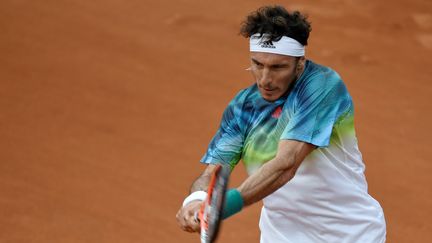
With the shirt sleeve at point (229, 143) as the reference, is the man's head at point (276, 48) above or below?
above

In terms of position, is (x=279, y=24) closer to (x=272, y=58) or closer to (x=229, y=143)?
(x=272, y=58)

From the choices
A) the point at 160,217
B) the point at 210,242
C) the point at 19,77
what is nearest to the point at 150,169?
the point at 160,217

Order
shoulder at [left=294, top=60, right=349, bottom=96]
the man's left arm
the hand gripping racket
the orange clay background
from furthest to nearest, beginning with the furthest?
1. the orange clay background
2. shoulder at [left=294, top=60, right=349, bottom=96]
3. the man's left arm
4. the hand gripping racket

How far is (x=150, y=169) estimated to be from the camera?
26.0 feet

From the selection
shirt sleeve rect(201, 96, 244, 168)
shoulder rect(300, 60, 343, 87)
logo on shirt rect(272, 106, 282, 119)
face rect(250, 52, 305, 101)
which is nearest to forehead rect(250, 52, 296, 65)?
face rect(250, 52, 305, 101)

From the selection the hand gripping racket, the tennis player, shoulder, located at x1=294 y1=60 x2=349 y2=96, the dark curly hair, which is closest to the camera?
the hand gripping racket

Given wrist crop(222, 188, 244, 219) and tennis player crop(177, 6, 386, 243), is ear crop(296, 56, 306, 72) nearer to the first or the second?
tennis player crop(177, 6, 386, 243)

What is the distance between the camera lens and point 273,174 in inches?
150

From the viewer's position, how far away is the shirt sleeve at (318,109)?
156 inches

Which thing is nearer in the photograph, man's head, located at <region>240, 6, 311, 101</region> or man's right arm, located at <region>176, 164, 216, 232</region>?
man's right arm, located at <region>176, 164, 216, 232</region>

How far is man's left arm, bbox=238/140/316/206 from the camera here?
3.79m

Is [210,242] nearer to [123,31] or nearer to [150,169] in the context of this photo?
[150,169]

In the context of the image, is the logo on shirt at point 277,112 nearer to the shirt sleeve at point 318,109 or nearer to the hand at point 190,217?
the shirt sleeve at point 318,109

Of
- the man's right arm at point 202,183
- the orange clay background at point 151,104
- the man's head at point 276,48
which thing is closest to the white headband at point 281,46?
the man's head at point 276,48
